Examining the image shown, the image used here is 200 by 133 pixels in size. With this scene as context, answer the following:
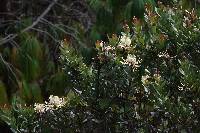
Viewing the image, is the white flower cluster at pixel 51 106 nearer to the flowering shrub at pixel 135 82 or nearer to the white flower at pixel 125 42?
the flowering shrub at pixel 135 82

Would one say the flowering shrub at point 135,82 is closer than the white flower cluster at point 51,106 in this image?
Yes

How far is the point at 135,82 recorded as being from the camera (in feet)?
7.25

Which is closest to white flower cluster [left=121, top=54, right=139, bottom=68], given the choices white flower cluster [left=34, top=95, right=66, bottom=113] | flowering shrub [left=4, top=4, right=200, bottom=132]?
flowering shrub [left=4, top=4, right=200, bottom=132]

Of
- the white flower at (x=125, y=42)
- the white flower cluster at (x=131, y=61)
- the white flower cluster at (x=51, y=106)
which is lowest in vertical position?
the white flower cluster at (x=51, y=106)

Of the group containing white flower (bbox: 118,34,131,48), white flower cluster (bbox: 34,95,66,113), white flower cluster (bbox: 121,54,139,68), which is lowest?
white flower cluster (bbox: 34,95,66,113)

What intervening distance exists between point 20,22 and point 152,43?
1667mm

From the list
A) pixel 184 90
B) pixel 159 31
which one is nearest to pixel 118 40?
pixel 159 31

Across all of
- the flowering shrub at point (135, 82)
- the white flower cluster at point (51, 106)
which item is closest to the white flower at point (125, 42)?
the flowering shrub at point (135, 82)

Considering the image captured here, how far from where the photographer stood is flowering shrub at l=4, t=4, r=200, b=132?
6.99 feet

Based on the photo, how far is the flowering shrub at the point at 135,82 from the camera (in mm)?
2131

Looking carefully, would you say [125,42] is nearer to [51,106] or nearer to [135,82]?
[135,82]

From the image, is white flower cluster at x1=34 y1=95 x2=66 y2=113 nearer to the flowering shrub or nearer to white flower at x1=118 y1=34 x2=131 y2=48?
the flowering shrub

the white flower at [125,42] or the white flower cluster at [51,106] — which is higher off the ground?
the white flower at [125,42]

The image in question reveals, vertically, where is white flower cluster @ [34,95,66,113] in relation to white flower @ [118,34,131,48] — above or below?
below
